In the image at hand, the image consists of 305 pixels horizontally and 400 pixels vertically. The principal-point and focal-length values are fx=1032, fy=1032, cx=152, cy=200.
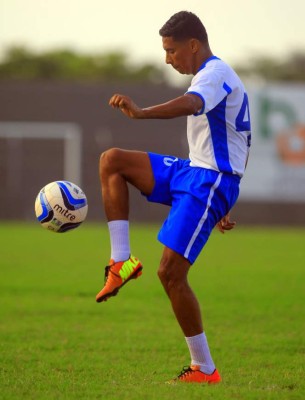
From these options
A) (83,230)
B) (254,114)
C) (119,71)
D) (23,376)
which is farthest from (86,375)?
(119,71)

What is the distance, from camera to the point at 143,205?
3322 centimetres

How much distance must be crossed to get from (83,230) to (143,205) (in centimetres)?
476

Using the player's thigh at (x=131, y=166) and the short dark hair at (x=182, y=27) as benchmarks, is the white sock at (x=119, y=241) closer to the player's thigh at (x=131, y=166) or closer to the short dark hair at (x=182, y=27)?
the player's thigh at (x=131, y=166)

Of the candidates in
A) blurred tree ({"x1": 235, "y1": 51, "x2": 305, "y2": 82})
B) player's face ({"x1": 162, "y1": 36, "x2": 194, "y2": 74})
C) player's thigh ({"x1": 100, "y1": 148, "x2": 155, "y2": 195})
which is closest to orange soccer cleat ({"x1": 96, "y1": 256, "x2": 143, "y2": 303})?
player's thigh ({"x1": 100, "y1": 148, "x2": 155, "y2": 195})

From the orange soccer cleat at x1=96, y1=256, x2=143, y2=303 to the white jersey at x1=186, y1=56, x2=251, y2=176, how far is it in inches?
32.0

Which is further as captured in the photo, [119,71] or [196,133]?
[119,71]

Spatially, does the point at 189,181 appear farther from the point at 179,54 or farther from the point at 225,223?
the point at 179,54

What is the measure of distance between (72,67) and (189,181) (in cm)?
6107

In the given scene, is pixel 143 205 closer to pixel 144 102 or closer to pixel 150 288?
pixel 144 102

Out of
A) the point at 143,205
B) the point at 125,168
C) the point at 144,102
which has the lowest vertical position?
the point at 143,205

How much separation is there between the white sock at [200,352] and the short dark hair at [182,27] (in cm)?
203

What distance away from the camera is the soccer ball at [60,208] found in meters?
7.34

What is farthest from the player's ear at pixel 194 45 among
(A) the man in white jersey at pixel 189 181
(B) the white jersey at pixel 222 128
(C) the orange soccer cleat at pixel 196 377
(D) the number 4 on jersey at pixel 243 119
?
(C) the orange soccer cleat at pixel 196 377

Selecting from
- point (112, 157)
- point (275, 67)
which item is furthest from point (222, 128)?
point (275, 67)
